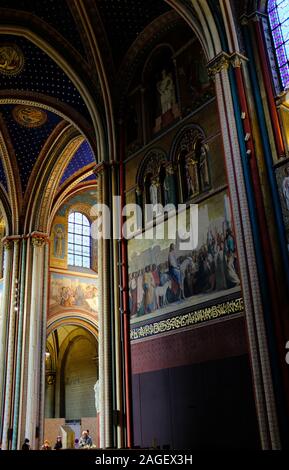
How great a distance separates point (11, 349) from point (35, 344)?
87 cm

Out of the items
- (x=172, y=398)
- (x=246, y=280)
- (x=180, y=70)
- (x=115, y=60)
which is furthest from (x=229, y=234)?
(x=115, y=60)

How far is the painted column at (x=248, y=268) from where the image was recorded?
774cm

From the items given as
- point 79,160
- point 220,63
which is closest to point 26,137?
point 79,160

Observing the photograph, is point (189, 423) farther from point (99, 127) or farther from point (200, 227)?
point (99, 127)

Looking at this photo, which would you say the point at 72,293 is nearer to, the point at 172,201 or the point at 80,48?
the point at 80,48

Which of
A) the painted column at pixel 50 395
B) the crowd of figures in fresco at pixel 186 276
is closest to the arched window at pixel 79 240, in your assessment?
the painted column at pixel 50 395

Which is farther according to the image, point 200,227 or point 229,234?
point 200,227

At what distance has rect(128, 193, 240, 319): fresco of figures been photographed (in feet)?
32.1

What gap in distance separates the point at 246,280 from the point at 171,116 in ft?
17.6

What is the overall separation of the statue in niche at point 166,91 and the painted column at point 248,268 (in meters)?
2.24

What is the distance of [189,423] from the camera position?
9680 millimetres

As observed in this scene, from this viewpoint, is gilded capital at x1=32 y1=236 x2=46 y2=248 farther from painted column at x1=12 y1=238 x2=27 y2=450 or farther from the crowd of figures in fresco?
the crowd of figures in fresco

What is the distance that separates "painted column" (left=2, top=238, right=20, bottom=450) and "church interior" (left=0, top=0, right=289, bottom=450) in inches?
2.0

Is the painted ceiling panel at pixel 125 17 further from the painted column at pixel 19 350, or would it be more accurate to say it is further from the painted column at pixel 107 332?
the painted column at pixel 19 350
